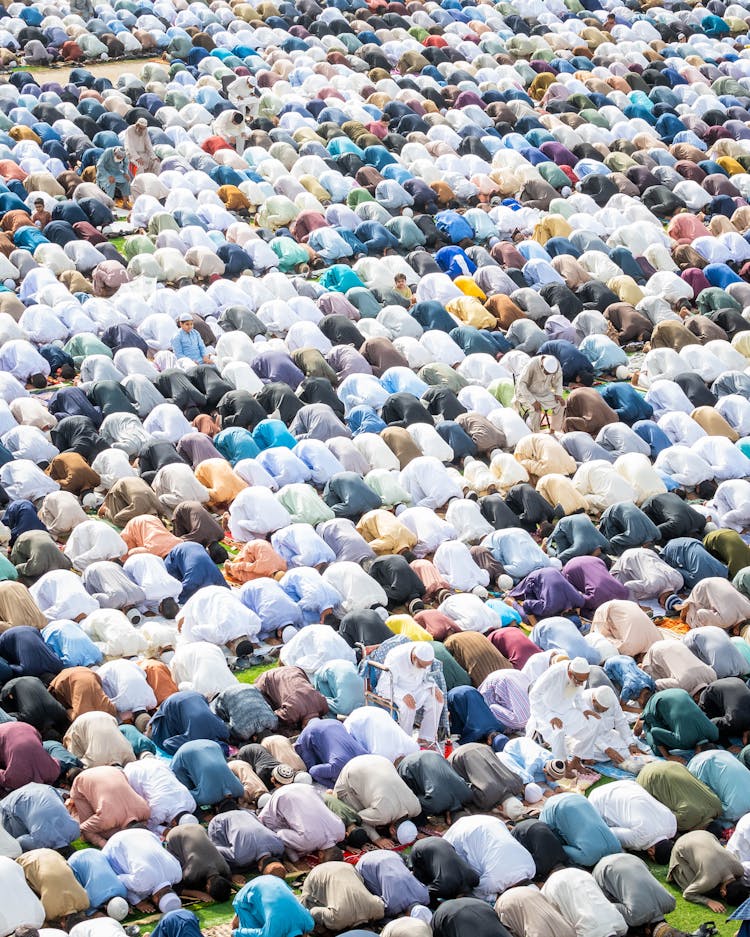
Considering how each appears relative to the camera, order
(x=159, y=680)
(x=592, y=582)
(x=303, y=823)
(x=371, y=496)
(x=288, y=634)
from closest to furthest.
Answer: (x=303, y=823), (x=159, y=680), (x=288, y=634), (x=592, y=582), (x=371, y=496)

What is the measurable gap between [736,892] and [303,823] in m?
3.32

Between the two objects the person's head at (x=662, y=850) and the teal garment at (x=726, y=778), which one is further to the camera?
the teal garment at (x=726, y=778)

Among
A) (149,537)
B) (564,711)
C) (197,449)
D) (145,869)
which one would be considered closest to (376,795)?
(145,869)

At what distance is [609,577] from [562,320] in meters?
6.54

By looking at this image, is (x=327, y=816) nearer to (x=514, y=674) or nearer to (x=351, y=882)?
(x=351, y=882)

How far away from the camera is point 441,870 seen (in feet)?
43.0

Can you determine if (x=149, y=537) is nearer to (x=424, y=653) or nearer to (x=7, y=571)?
(x=7, y=571)

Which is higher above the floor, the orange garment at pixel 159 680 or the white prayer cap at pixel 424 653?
the white prayer cap at pixel 424 653

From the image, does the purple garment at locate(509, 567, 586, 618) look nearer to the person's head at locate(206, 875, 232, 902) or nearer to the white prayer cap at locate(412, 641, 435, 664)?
the white prayer cap at locate(412, 641, 435, 664)

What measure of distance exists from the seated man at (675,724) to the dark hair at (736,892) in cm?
198

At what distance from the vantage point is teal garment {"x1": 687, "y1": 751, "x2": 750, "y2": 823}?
14.2m

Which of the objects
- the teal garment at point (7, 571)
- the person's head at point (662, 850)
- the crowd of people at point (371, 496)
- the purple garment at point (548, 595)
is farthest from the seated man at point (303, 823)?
the teal garment at point (7, 571)

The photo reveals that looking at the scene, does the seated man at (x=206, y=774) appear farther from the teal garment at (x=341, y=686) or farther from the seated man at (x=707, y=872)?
the seated man at (x=707, y=872)

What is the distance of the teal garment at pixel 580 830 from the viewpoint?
13.6 m
